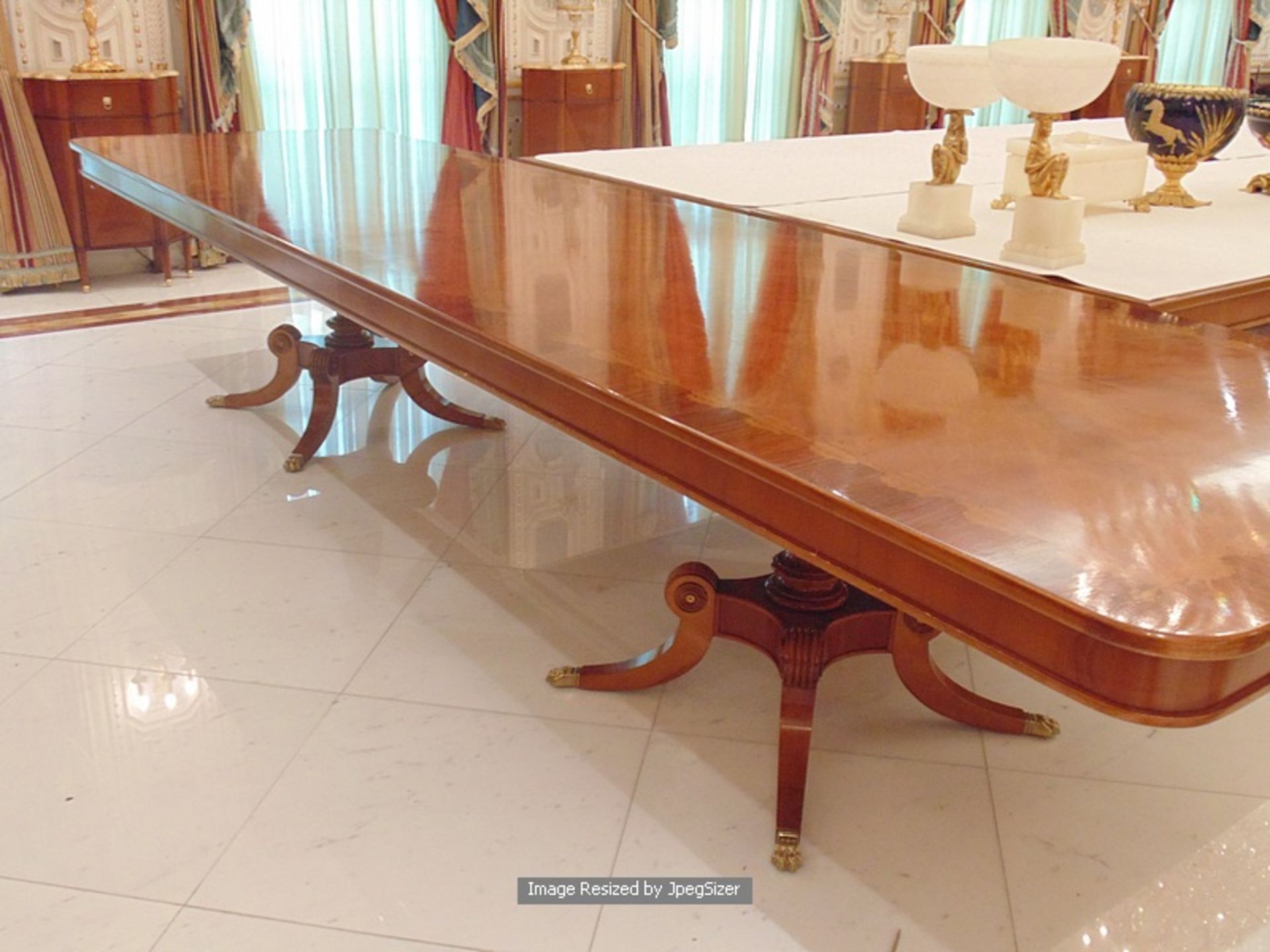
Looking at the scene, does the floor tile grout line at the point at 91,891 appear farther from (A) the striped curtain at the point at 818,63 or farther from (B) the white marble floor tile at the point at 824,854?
(A) the striped curtain at the point at 818,63

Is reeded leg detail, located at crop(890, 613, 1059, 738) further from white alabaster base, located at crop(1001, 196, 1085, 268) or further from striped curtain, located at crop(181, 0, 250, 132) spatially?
striped curtain, located at crop(181, 0, 250, 132)

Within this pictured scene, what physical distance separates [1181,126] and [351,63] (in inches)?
160

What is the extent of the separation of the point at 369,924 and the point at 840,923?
2.01 ft

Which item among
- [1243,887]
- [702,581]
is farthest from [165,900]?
[1243,887]

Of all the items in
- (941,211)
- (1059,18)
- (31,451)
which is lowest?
(31,451)

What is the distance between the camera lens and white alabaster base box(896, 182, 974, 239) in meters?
2.17

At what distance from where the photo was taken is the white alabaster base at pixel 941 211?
2.17 metres

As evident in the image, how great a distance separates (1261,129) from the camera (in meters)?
2.82

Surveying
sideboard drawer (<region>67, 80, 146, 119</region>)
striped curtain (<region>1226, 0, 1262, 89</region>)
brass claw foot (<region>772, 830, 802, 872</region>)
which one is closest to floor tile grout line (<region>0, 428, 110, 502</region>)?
sideboard drawer (<region>67, 80, 146, 119</region>)

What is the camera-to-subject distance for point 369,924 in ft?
5.20

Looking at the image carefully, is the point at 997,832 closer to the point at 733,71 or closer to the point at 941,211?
the point at 941,211

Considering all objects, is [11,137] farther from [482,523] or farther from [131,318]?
[482,523]

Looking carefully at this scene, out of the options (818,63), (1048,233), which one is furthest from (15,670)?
(818,63)

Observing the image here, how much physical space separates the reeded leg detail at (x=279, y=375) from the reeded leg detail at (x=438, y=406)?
285mm
